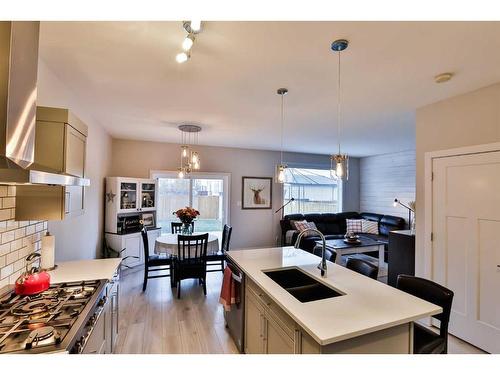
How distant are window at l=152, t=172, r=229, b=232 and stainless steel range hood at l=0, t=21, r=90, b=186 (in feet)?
13.6

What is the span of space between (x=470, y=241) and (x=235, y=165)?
178 inches


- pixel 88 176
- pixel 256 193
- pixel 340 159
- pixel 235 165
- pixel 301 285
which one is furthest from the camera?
pixel 256 193

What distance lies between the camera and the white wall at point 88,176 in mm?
2191

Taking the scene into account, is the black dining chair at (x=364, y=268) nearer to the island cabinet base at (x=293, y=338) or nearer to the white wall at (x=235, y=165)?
the island cabinet base at (x=293, y=338)

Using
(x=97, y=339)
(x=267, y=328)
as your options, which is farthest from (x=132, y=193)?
(x=267, y=328)

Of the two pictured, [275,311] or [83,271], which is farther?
[83,271]

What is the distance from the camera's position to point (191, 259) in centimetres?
350

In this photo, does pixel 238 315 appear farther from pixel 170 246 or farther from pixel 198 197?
pixel 198 197

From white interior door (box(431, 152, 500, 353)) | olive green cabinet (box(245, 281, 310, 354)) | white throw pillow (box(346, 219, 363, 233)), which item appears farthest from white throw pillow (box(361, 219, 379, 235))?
olive green cabinet (box(245, 281, 310, 354))

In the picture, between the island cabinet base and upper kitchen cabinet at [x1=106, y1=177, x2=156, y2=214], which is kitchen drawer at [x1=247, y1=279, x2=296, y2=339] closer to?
the island cabinet base

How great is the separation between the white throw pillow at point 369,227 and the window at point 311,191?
3.20ft

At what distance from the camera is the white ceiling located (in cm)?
157
